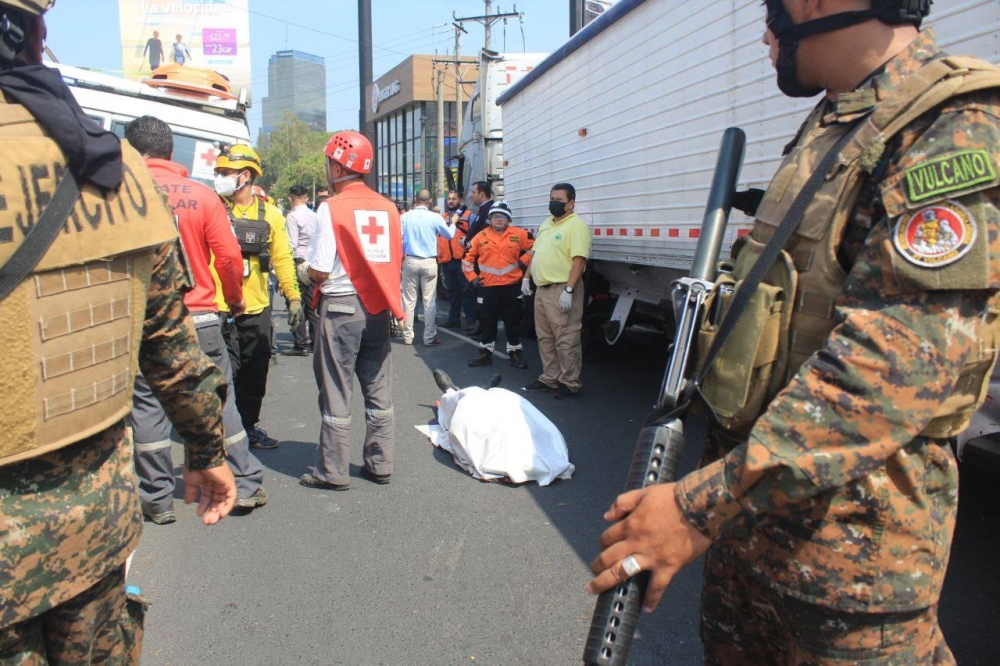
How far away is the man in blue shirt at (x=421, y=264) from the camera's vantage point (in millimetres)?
8781

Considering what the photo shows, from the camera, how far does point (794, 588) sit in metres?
1.30

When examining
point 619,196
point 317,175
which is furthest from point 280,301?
point 317,175

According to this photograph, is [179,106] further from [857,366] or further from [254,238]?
[857,366]

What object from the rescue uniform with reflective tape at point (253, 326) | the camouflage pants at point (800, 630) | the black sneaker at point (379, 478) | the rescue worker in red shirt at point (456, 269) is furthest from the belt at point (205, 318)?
the rescue worker in red shirt at point (456, 269)

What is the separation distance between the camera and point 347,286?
4074 millimetres

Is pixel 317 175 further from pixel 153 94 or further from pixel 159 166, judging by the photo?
pixel 159 166

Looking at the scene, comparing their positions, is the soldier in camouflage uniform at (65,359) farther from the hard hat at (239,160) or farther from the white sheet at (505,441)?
the hard hat at (239,160)

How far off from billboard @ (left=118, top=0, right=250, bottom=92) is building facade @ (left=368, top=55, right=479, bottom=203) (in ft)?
37.4

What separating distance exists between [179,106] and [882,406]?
873 cm

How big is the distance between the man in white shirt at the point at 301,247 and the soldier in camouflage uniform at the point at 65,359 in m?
5.77

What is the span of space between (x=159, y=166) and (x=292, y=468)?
199 centimetres

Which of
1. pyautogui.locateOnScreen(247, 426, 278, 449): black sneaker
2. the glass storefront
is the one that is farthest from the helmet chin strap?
the glass storefront

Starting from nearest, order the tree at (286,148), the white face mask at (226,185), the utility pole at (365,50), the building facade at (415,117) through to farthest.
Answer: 1. the white face mask at (226,185)
2. the utility pole at (365,50)
3. the building facade at (415,117)
4. the tree at (286,148)

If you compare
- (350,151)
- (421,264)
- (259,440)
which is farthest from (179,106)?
(350,151)
